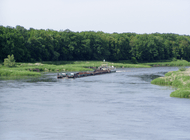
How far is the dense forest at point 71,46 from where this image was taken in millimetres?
121938

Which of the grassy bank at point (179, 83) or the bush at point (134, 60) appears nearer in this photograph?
the grassy bank at point (179, 83)

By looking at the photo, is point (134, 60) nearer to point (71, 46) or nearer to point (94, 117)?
point (71, 46)

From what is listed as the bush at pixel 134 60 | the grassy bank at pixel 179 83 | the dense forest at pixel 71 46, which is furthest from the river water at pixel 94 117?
the bush at pixel 134 60

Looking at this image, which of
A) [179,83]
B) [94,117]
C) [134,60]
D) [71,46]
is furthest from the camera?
[134,60]

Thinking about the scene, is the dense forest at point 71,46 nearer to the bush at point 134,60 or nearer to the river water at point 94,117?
the bush at point 134,60

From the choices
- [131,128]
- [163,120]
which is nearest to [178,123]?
[163,120]

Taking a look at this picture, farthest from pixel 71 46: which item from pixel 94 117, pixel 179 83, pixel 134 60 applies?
pixel 94 117

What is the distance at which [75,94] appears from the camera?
47688mm

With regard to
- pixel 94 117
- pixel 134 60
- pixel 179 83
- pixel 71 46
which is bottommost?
pixel 94 117

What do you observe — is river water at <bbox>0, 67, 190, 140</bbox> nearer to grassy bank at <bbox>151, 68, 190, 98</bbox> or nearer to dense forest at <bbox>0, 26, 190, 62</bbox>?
grassy bank at <bbox>151, 68, 190, 98</bbox>

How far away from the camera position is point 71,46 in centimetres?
15725

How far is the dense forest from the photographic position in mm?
121938

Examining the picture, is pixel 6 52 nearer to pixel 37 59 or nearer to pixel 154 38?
pixel 37 59

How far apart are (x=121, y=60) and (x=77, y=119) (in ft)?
495
